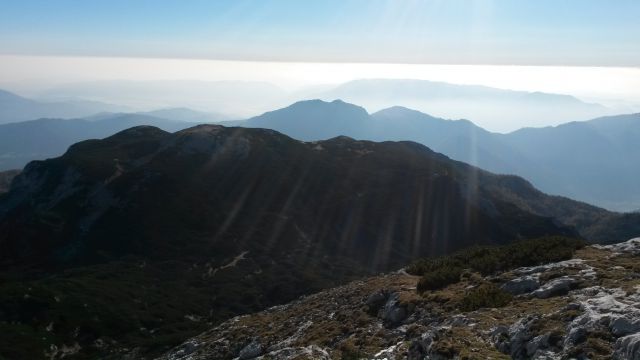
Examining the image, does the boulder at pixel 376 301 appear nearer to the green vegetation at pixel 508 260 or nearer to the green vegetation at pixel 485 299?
the green vegetation at pixel 508 260

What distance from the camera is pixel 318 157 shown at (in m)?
198

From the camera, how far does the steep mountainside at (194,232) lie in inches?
3086

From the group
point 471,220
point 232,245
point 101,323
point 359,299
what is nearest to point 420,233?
point 471,220

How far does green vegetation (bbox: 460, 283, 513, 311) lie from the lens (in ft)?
94.8

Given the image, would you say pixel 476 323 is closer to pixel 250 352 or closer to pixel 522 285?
pixel 522 285

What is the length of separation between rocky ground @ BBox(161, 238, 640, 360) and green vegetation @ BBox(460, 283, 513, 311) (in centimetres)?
55

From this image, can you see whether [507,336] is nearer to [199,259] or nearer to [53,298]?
[53,298]

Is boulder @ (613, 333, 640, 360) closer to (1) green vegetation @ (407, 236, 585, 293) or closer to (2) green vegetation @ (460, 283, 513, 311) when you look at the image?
(2) green vegetation @ (460, 283, 513, 311)

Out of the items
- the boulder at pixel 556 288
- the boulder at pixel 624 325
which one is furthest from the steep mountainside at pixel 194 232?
the boulder at pixel 624 325

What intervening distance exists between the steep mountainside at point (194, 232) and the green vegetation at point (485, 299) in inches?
1814

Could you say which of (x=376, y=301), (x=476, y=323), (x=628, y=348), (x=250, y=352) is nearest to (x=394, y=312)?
(x=376, y=301)

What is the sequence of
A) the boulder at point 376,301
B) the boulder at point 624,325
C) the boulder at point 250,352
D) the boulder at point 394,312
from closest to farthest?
1. the boulder at point 624,325
2. the boulder at point 394,312
3. the boulder at point 250,352
4. the boulder at point 376,301

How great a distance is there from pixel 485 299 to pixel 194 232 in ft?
396

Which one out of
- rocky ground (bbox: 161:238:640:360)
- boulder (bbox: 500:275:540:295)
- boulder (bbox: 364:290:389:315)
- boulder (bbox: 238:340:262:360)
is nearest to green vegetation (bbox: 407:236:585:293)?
rocky ground (bbox: 161:238:640:360)
